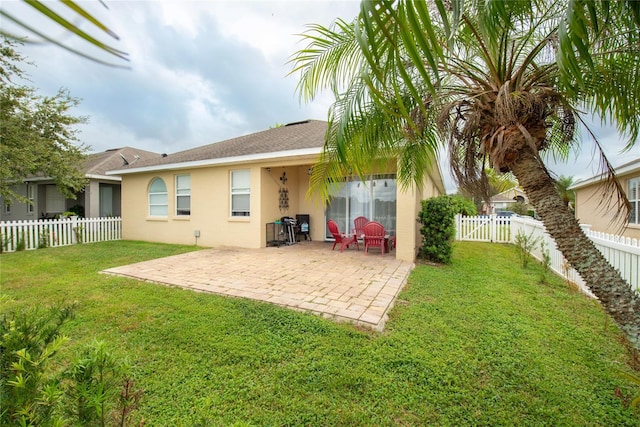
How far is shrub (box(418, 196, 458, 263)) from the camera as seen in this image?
7.45 metres

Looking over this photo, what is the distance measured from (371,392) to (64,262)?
8.74 metres

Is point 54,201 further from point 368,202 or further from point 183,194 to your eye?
point 368,202

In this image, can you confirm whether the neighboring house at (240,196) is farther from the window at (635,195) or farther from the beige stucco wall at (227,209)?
the window at (635,195)

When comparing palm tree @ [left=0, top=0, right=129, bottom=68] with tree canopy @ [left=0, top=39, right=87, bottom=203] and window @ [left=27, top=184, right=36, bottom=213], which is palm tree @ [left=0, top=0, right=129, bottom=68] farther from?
window @ [left=27, top=184, right=36, bottom=213]

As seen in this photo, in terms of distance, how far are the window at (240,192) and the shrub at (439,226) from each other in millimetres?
5746

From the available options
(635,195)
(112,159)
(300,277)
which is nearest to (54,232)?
(112,159)

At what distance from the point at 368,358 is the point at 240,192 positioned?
323 inches

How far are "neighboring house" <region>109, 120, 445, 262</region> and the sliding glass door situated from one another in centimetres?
3

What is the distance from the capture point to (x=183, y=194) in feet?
37.3

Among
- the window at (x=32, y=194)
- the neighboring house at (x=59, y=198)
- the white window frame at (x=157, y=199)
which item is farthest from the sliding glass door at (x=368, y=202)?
the window at (x=32, y=194)

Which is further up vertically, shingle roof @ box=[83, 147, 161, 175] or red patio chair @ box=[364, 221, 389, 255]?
shingle roof @ box=[83, 147, 161, 175]

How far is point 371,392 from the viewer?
2.64 m

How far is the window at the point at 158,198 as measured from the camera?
1184cm

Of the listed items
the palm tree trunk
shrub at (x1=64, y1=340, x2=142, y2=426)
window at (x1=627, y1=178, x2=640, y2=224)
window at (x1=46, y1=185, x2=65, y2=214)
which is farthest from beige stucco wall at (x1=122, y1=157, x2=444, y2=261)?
window at (x1=627, y1=178, x2=640, y2=224)
